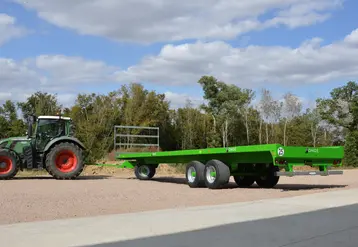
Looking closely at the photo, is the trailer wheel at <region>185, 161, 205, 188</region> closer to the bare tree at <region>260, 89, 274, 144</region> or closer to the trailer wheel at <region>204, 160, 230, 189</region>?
the trailer wheel at <region>204, 160, 230, 189</region>

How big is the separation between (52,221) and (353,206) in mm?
7576

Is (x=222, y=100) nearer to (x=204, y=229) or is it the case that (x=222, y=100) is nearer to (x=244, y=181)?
(x=244, y=181)

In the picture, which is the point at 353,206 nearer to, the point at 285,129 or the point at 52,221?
the point at 52,221

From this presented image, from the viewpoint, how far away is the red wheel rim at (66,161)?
1964 centimetres

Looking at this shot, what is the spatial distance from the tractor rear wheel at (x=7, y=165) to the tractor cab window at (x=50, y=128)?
1.62 m

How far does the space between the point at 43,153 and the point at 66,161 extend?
105 cm

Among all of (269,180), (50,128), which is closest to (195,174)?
(269,180)

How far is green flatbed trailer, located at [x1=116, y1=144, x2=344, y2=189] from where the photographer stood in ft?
47.3

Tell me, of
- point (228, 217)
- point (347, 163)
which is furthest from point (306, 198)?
point (347, 163)

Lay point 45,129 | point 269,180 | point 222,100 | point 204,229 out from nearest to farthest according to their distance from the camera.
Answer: point 204,229 < point 269,180 < point 45,129 < point 222,100

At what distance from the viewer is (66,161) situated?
1988 centimetres

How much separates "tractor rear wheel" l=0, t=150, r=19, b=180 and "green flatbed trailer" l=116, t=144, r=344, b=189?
5790mm

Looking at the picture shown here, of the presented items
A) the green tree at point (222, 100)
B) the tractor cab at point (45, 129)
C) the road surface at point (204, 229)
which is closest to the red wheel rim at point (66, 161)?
the tractor cab at point (45, 129)

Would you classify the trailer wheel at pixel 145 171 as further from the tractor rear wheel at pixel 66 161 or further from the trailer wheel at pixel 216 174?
the trailer wheel at pixel 216 174
